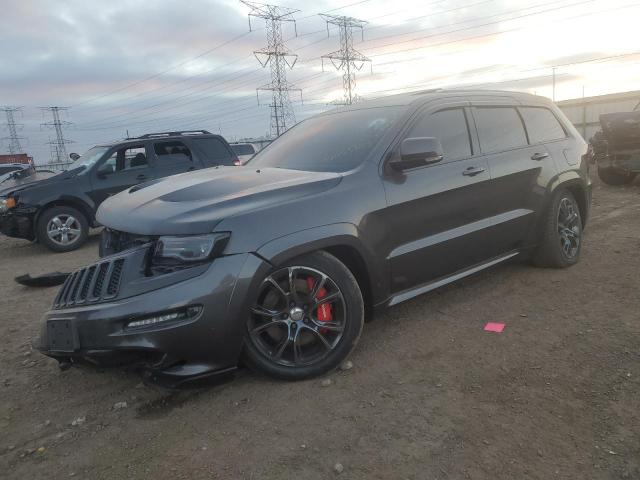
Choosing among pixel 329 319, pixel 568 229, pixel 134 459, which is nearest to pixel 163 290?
pixel 134 459

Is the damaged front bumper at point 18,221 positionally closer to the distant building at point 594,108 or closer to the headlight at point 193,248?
the headlight at point 193,248

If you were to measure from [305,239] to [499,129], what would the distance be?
2.34 meters

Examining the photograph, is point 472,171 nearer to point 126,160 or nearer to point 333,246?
point 333,246

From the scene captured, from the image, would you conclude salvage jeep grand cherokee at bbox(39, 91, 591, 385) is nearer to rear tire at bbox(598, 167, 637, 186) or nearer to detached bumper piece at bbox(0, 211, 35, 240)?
detached bumper piece at bbox(0, 211, 35, 240)

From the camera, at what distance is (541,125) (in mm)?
4789

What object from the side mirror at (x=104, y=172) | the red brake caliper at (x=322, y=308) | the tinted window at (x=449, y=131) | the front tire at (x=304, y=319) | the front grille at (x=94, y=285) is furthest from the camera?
the side mirror at (x=104, y=172)

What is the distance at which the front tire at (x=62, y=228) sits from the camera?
26.5ft

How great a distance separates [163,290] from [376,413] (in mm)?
1271

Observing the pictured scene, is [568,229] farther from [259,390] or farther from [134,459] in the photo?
[134,459]

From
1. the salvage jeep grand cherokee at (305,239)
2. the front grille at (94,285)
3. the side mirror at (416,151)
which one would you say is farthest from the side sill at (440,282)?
the front grille at (94,285)

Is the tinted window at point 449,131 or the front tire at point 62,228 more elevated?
the tinted window at point 449,131

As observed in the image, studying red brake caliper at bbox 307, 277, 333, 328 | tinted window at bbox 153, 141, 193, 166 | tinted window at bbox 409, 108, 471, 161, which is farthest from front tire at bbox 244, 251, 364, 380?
tinted window at bbox 153, 141, 193, 166

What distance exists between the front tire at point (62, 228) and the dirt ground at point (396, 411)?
15.0ft

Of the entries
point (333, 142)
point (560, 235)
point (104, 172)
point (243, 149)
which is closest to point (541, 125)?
point (560, 235)
